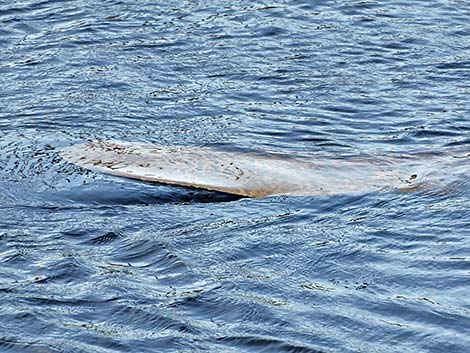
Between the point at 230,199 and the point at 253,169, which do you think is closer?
the point at 230,199

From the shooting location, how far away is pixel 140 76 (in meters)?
11.5

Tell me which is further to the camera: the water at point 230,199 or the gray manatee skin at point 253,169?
the gray manatee skin at point 253,169

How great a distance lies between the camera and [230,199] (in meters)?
8.44

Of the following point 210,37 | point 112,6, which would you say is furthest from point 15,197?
point 112,6

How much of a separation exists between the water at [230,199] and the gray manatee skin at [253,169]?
143 mm

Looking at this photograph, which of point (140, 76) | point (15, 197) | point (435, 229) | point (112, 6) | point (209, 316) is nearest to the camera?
point (209, 316)

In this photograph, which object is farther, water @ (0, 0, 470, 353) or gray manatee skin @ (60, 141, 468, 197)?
gray manatee skin @ (60, 141, 468, 197)

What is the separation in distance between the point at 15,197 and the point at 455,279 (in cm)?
312

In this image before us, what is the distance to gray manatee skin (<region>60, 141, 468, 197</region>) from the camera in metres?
8.60

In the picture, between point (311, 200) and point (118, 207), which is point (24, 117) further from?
point (311, 200)

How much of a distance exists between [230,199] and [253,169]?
0.55 metres

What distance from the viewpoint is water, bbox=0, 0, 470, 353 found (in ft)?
21.9

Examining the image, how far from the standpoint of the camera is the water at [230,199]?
6680mm

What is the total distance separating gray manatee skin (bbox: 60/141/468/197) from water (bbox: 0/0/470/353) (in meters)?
0.14
